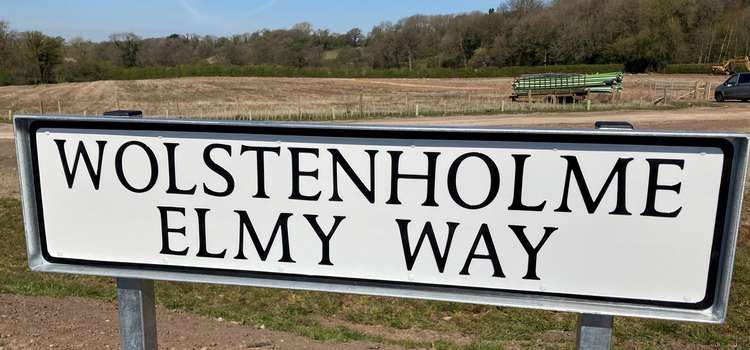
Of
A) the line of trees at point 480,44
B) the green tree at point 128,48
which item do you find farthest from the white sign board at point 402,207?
the green tree at point 128,48

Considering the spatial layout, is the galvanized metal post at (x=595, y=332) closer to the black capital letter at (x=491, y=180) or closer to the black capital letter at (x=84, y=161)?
the black capital letter at (x=491, y=180)

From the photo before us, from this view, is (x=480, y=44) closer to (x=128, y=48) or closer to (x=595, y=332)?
(x=128, y=48)

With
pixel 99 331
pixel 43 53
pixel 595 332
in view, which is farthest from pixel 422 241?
pixel 43 53

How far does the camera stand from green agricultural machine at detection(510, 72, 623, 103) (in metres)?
38.4

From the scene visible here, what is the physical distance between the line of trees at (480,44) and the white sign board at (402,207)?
6783cm

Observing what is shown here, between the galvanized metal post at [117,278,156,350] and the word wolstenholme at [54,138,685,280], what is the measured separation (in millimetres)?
168

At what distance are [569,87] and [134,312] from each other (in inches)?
1549

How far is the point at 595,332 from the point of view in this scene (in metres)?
1.51

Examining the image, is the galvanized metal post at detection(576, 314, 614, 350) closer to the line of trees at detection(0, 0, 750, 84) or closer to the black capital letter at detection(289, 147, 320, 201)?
the black capital letter at detection(289, 147, 320, 201)

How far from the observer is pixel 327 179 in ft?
5.27

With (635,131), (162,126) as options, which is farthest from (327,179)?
(635,131)

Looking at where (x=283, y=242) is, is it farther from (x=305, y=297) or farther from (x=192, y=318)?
(x=305, y=297)

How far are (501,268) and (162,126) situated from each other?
0.95 meters

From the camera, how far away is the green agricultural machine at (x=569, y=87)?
38397 millimetres
